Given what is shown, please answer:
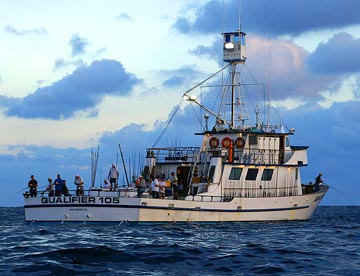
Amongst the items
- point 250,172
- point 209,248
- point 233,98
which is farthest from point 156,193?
point 209,248

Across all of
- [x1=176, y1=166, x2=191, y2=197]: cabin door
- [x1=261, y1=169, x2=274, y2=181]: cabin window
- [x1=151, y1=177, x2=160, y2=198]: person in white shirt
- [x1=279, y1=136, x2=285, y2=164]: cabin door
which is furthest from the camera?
[x1=279, y1=136, x2=285, y2=164]: cabin door

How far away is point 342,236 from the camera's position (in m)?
28.7

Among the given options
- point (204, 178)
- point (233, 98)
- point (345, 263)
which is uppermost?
point (233, 98)

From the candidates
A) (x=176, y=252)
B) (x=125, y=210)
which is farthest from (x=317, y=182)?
(x=176, y=252)

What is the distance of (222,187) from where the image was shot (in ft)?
123

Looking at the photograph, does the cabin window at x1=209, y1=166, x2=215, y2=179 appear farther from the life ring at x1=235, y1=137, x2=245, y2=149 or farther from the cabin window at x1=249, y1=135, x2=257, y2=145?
the cabin window at x1=249, y1=135, x2=257, y2=145

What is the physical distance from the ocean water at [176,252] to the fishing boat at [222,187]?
3296mm

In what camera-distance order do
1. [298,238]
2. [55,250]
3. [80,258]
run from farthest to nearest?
→ 1. [298,238]
2. [55,250]
3. [80,258]

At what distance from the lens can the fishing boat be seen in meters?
33.2

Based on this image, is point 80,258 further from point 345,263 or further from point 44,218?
point 44,218

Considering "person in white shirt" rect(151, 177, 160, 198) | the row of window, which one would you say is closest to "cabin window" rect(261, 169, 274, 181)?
the row of window

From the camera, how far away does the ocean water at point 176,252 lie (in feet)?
57.5

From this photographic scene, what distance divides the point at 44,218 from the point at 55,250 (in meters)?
13.7

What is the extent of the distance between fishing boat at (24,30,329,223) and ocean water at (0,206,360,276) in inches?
130
